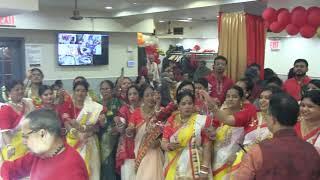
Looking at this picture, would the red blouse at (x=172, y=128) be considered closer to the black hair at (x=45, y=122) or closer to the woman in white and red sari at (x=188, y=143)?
the woman in white and red sari at (x=188, y=143)

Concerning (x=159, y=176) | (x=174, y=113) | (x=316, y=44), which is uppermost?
(x=316, y=44)

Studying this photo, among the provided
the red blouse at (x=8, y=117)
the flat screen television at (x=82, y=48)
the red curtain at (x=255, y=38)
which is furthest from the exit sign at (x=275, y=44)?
the red blouse at (x=8, y=117)

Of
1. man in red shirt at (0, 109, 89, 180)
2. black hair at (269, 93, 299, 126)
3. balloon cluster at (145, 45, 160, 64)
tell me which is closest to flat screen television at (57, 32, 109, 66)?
balloon cluster at (145, 45, 160, 64)

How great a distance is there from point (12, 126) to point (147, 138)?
1175 millimetres

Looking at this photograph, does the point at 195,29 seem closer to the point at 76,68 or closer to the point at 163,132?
the point at 76,68

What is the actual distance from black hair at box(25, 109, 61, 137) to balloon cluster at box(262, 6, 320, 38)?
15.0 ft

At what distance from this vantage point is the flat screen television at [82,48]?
9109 millimetres

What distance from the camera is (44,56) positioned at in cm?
901

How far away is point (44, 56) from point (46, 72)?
0.34m

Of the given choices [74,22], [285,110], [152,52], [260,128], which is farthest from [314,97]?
[152,52]

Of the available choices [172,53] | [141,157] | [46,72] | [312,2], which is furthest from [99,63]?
[141,157]

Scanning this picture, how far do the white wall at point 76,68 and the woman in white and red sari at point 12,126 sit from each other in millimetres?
5101

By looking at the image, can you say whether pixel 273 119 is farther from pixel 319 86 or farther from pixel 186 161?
pixel 319 86

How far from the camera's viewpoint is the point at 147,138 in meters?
3.63
